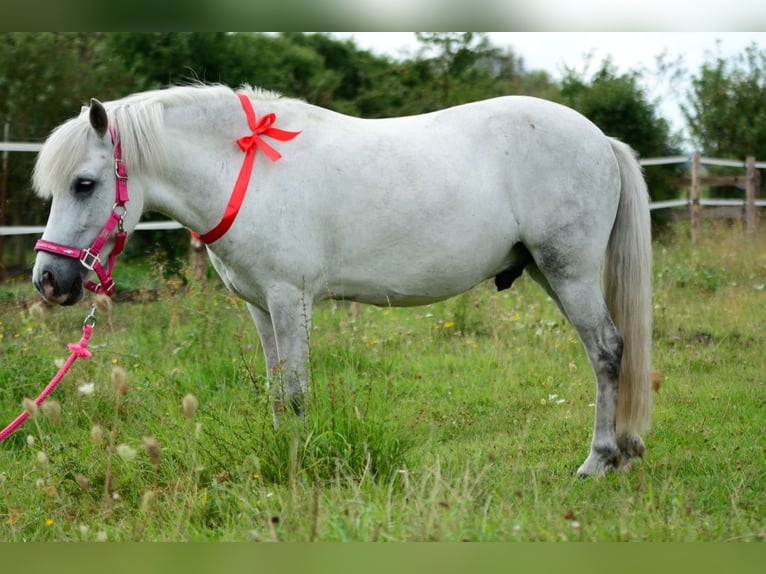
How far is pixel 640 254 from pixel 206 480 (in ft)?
8.43

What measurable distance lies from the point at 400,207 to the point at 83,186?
1.58 m

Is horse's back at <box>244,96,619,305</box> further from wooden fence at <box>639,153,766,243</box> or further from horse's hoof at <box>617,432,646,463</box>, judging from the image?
wooden fence at <box>639,153,766,243</box>

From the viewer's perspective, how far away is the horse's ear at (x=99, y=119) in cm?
381

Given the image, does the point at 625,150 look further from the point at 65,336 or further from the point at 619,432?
the point at 65,336

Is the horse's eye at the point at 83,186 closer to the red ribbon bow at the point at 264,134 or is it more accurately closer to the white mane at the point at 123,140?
the white mane at the point at 123,140

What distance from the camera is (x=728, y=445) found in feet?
15.0

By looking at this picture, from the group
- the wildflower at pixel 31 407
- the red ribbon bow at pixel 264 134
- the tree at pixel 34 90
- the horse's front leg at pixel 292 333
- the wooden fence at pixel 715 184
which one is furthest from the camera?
the wooden fence at pixel 715 184

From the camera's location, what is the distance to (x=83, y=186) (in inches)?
154

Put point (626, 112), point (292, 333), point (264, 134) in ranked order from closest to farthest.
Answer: point (292, 333) < point (264, 134) < point (626, 112)

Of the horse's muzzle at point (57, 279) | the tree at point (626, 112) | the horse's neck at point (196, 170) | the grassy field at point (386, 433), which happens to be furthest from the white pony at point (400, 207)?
the tree at point (626, 112)

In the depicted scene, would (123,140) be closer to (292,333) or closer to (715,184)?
(292,333)

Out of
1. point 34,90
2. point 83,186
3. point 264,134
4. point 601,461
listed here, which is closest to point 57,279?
point 83,186

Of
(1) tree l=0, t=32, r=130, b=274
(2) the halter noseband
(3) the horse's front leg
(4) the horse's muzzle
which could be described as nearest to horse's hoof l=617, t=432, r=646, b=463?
(3) the horse's front leg

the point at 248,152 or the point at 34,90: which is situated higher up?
the point at 34,90
